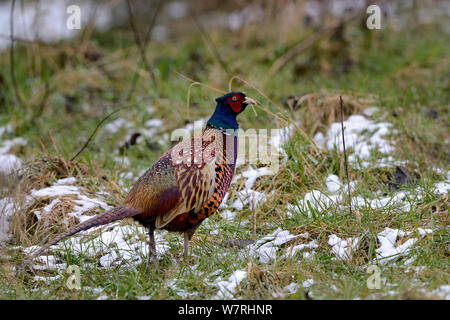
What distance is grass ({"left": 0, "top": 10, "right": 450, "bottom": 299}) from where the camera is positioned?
120 inches

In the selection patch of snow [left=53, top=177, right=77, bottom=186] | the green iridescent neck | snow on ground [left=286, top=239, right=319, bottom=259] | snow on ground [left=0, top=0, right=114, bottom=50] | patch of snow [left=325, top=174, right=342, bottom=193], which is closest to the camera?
snow on ground [left=286, top=239, right=319, bottom=259]

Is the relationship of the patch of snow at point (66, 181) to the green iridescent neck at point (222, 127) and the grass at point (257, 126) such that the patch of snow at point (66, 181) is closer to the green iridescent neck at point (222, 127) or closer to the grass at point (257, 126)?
the grass at point (257, 126)

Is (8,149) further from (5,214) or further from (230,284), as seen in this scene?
(230,284)

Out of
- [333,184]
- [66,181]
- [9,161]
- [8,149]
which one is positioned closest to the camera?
[333,184]

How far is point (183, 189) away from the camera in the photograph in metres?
3.18

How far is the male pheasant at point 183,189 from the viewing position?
10.3 ft

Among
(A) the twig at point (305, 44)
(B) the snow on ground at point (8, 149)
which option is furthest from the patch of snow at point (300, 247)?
(A) the twig at point (305, 44)

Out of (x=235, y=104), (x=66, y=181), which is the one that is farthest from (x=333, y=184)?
(x=66, y=181)

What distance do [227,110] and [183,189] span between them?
2.15 feet

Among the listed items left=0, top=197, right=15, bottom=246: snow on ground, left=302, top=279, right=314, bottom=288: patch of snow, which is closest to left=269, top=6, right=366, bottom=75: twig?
left=0, top=197, right=15, bottom=246: snow on ground

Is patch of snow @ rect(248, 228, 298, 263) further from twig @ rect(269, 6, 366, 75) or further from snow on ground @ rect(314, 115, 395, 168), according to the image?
twig @ rect(269, 6, 366, 75)

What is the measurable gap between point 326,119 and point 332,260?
2142 millimetres

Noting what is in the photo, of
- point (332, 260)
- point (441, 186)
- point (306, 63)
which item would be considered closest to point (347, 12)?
point (306, 63)

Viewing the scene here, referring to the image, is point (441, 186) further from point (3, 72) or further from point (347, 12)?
point (3, 72)
